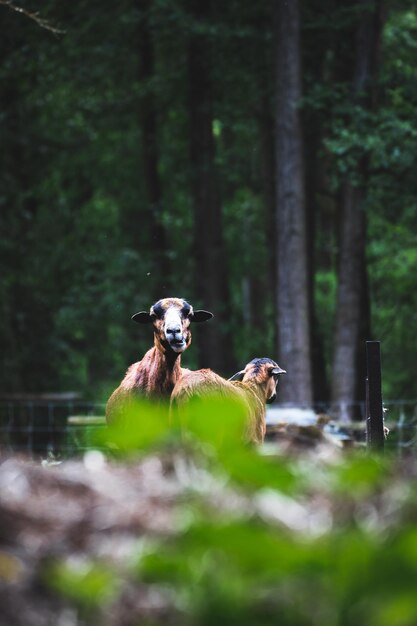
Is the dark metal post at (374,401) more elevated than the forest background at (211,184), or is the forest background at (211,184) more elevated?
the forest background at (211,184)

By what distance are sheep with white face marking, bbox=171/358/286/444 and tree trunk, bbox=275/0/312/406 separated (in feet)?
43.6

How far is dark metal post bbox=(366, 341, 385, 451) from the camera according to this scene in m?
8.47

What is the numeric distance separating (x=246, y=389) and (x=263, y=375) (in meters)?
0.58

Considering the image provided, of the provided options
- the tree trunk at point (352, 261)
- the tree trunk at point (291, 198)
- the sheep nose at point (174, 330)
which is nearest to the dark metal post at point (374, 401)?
the sheep nose at point (174, 330)

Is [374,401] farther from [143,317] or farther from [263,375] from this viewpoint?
[143,317]

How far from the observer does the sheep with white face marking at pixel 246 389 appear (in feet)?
29.9

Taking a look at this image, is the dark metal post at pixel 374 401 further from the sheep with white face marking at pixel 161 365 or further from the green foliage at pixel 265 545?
the green foliage at pixel 265 545

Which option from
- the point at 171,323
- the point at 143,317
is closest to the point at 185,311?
the point at 171,323

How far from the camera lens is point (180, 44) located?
32344mm

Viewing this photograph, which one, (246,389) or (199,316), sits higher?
(199,316)

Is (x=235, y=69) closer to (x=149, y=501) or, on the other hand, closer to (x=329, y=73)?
(x=329, y=73)

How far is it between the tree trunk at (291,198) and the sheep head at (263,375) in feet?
43.4

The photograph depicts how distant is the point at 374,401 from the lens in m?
8.65

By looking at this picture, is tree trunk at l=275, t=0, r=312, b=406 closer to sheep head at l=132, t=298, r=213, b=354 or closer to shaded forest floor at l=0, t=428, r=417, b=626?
sheep head at l=132, t=298, r=213, b=354
